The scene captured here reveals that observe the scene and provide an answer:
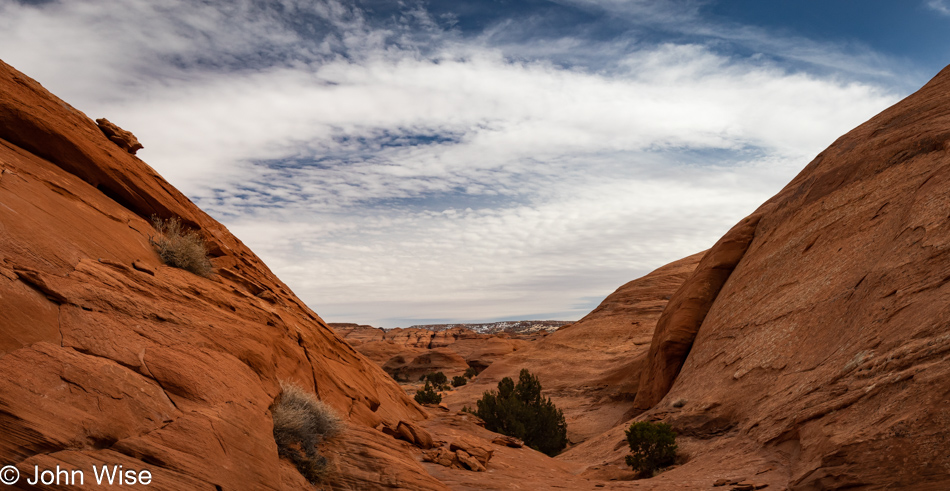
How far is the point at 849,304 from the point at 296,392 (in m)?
13.0

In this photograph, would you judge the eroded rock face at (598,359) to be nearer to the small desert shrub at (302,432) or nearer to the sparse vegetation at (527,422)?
the sparse vegetation at (527,422)

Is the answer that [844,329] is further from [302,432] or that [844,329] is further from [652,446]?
[302,432]

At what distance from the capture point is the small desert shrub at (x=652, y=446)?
50.9 ft

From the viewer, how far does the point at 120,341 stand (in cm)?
733

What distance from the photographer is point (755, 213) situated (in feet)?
81.7

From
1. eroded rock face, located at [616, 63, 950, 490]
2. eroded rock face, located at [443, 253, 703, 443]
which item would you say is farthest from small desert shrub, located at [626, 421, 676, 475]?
eroded rock face, located at [443, 253, 703, 443]

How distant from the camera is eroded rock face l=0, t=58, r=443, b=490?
5875 millimetres

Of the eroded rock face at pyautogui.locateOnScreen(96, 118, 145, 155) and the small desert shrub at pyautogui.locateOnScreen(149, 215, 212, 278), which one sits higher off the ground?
the eroded rock face at pyautogui.locateOnScreen(96, 118, 145, 155)

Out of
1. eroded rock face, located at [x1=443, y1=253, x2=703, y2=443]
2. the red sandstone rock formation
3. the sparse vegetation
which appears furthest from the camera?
eroded rock face, located at [x1=443, y1=253, x2=703, y2=443]

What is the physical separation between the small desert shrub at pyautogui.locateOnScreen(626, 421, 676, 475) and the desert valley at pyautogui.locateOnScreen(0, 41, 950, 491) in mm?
423

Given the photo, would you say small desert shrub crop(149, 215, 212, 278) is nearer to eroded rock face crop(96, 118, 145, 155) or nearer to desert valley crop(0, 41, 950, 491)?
desert valley crop(0, 41, 950, 491)

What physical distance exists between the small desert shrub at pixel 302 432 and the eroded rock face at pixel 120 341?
0.34 m

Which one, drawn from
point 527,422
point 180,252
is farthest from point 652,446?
point 180,252

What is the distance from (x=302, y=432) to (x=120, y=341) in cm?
325
